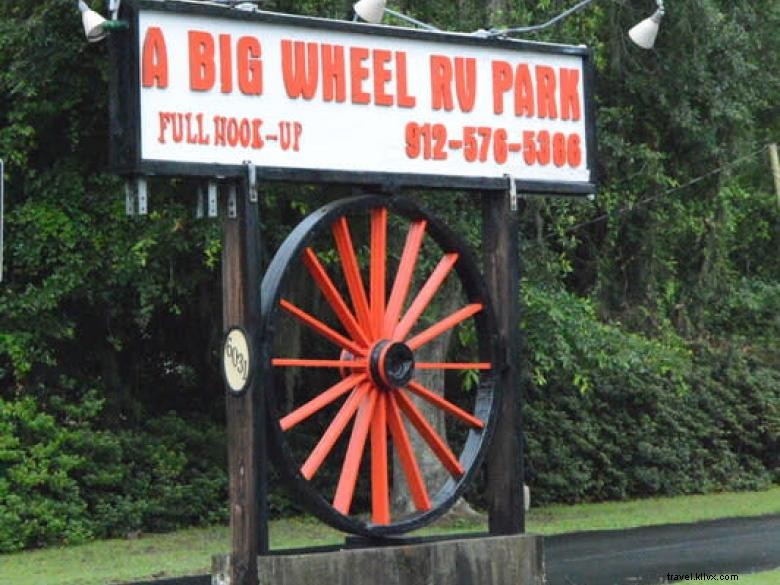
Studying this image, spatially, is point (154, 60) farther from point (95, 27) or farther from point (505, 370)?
point (505, 370)

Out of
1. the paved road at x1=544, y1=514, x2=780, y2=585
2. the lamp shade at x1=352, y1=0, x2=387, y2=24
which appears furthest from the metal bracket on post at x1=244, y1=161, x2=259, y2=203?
the paved road at x1=544, y1=514, x2=780, y2=585

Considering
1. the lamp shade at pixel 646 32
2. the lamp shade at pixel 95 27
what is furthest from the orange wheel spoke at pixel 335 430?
the lamp shade at pixel 646 32

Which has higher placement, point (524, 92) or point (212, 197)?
point (524, 92)

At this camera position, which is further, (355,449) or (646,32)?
(646,32)

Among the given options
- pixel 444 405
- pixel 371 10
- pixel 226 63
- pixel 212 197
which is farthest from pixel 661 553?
pixel 226 63

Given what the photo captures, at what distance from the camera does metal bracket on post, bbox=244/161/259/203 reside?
10914 mm

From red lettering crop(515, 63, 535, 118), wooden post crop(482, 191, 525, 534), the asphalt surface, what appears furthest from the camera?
the asphalt surface

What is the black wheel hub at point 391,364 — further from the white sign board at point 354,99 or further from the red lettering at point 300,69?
the red lettering at point 300,69

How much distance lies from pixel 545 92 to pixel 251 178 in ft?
8.76

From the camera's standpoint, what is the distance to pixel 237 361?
1095 cm

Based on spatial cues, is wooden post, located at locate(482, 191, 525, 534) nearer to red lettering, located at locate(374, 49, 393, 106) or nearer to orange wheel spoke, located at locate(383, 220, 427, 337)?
orange wheel spoke, located at locate(383, 220, 427, 337)

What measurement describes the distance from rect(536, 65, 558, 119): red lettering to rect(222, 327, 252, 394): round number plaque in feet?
9.81

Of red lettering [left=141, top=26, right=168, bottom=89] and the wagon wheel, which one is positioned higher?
red lettering [left=141, top=26, right=168, bottom=89]

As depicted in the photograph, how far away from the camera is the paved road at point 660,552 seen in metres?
16.1
